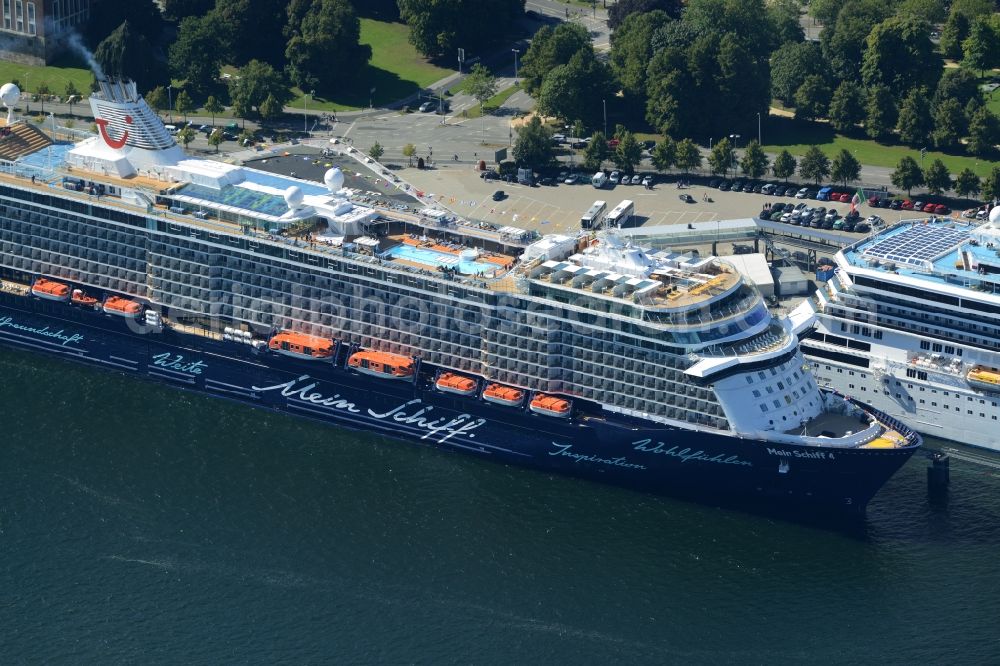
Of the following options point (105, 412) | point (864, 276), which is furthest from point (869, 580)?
point (105, 412)

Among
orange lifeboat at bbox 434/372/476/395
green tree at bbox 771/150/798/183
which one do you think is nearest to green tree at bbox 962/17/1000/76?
green tree at bbox 771/150/798/183

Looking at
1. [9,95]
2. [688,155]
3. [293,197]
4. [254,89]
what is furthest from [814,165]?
[9,95]

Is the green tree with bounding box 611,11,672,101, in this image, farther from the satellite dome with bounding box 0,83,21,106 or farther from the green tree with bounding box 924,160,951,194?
the satellite dome with bounding box 0,83,21,106

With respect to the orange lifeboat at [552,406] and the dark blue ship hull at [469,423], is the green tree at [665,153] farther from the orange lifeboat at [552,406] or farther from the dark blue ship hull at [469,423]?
the orange lifeboat at [552,406]

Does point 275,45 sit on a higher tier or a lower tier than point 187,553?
higher

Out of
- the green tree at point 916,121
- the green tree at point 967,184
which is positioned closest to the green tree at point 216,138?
the green tree at point 916,121

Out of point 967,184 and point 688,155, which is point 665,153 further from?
point 967,184

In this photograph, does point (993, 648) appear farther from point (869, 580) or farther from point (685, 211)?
point (685, 211)
